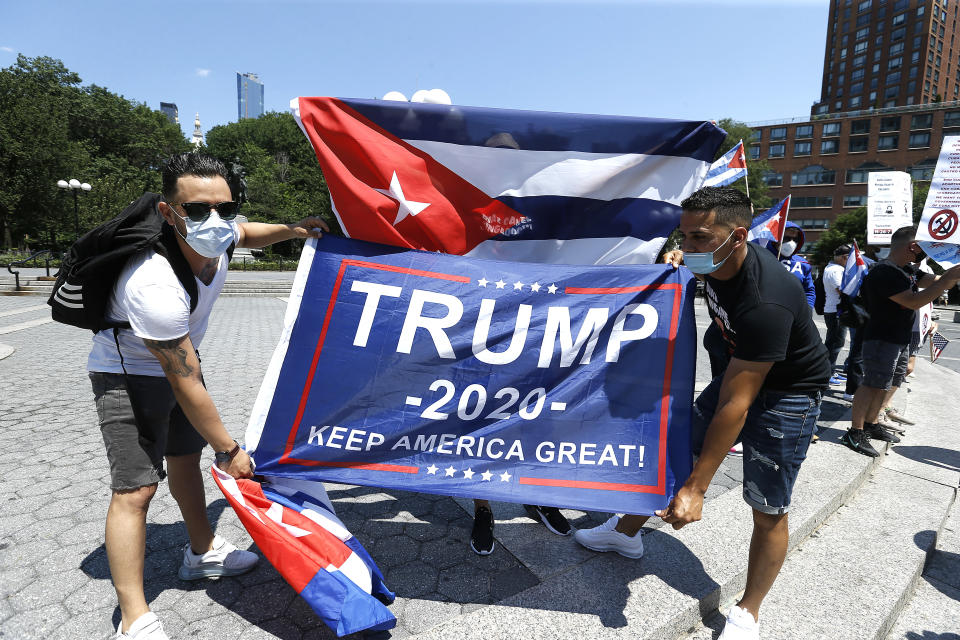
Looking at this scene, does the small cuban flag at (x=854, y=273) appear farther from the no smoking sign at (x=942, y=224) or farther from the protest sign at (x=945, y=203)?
the no smoking sign at (x=942, y=224)

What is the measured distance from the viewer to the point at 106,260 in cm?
193

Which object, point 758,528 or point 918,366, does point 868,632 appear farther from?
point 918,366

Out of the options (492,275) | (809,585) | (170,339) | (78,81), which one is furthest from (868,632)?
(78,81)

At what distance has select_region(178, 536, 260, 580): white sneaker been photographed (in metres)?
2.49

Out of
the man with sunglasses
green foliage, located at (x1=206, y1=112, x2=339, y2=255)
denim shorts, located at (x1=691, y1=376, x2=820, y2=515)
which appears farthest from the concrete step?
green foliage, located at (x1=206, y1=112, x2=339, y2=255)

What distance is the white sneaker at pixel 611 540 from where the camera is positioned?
2754 millimetres

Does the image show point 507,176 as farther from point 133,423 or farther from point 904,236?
point 904,236

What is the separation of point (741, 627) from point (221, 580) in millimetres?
2487

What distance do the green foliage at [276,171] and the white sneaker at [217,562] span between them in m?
25.2

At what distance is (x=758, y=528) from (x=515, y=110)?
2.36m

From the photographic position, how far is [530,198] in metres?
2.75

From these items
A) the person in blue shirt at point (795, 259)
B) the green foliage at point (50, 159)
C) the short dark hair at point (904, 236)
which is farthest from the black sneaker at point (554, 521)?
the green foliage at point (50, 159)

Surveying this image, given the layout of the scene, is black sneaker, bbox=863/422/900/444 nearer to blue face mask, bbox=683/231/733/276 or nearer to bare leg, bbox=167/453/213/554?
blue face mask, bbox=683/231/733/276

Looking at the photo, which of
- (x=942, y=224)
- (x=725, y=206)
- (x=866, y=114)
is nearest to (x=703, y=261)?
(x=725, y=206)
